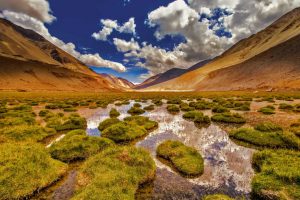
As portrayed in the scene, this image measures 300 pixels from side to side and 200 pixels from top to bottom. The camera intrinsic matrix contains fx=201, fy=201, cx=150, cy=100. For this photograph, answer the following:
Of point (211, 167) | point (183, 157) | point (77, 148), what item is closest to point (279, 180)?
point (211, 167)

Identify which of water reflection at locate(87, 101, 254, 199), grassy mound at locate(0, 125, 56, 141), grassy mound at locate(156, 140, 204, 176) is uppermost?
grassy mound at locate(0, 125, 56, 141)

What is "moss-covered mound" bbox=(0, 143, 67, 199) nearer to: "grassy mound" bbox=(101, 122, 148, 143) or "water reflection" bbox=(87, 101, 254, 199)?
"water reflection" bbox=(87, 101, 254, 199)

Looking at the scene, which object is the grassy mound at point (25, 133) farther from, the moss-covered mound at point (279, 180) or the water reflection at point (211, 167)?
the moss-covered mound at point (279, 180)

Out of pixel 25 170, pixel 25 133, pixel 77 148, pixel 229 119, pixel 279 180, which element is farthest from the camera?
pixel 229 119

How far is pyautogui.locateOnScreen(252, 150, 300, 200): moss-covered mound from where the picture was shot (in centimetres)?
770

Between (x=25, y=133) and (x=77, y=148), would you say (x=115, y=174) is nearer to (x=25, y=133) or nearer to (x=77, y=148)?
(x=77, y=148)

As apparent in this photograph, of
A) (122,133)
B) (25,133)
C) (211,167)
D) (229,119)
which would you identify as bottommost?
(211,167)

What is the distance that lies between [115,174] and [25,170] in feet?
13.8

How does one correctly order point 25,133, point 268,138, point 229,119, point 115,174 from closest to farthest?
point 115,174, point 268,138, point 25,133, point 229,119

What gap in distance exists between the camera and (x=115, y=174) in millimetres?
9016

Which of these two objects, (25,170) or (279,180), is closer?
(279,180)

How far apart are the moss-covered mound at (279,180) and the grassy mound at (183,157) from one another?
2.91 metres

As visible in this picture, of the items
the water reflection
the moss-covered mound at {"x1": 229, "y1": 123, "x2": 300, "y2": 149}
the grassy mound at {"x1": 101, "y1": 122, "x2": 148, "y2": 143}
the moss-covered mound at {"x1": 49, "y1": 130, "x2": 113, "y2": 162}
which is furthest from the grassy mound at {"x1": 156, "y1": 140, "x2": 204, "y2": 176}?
the moss-covered mound at {"x1": 229, "y1": 123, "x2": 300, "y2": 149}

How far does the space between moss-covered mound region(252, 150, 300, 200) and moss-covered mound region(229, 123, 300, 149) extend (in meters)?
4.27
